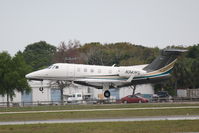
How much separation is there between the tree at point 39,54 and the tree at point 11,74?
54451 millimetres

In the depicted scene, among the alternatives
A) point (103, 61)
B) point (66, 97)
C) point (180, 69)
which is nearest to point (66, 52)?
point (103, 61)

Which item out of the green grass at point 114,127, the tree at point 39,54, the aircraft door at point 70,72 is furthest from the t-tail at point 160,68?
the tree at point 39,54

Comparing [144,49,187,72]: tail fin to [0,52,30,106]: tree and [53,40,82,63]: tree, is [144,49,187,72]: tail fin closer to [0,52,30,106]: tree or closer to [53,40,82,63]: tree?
[0,52,30,106]: tree

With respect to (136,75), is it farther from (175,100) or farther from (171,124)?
(171,124)

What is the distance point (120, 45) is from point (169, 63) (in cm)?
8027

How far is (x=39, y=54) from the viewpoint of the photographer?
13338cm

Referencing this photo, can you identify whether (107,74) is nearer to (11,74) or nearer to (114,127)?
(11,74)

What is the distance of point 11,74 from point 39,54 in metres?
71.0

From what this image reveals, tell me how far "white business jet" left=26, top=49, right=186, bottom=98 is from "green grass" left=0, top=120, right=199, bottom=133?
82.1 feet

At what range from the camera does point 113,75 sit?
175 ft

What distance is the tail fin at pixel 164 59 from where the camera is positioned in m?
55.7

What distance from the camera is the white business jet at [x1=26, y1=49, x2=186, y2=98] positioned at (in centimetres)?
5194

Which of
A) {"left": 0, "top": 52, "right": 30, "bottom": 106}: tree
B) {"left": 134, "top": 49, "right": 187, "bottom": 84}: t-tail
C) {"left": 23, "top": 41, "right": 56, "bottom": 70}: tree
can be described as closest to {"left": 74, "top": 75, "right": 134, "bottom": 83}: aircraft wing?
{"left": 134, "top": 49, "right": 187, "bottom": 84}: t-tail

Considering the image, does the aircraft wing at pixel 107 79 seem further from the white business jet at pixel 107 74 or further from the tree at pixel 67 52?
the tree at pixel 67 52
